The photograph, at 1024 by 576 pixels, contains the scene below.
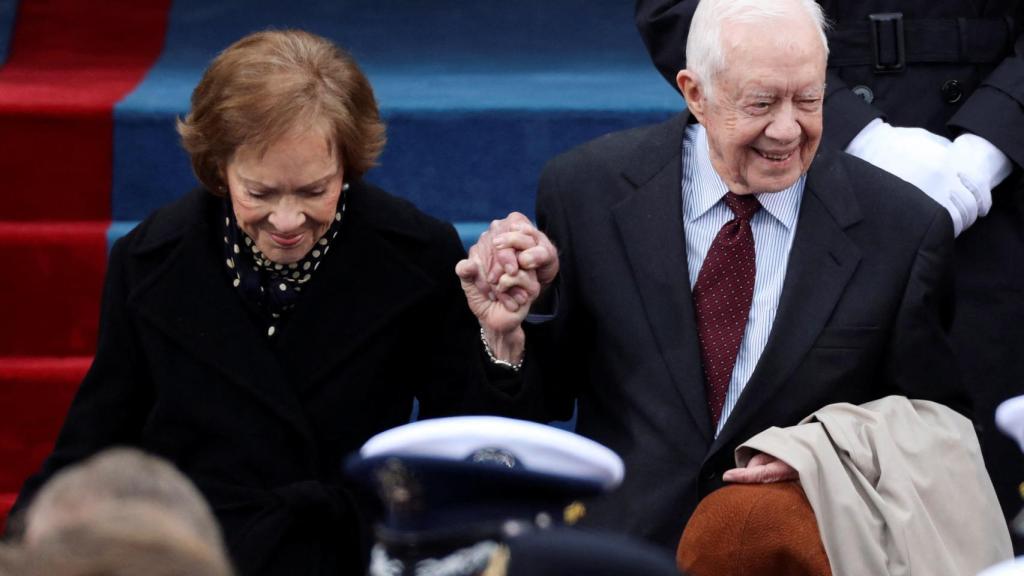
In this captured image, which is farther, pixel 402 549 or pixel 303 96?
pixel 303 96

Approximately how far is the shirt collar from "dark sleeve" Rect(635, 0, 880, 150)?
7.7 inches

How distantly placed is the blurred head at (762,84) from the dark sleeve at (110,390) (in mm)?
1078

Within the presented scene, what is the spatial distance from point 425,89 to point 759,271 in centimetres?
177

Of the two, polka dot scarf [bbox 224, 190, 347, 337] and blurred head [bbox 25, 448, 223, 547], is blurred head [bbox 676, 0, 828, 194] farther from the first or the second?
blurred head [bbox 25, 448, 223, 547]

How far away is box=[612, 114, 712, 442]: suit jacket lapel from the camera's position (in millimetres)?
2988

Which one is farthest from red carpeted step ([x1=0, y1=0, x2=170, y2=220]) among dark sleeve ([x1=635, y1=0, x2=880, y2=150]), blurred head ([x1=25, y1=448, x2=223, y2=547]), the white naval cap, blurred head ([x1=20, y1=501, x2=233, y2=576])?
blurred head ([x1=20, y1=501, x2=233, y2=576])

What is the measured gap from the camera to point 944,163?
3227mm

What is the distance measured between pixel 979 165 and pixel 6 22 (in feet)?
9.38

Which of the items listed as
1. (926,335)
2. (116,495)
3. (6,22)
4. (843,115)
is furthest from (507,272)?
(6,22)

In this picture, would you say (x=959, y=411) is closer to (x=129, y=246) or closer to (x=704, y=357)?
(x=704, y=357)

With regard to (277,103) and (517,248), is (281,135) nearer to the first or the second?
(277,103)

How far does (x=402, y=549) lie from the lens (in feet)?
6.48

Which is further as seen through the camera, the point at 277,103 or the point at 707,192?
the point at 707,192

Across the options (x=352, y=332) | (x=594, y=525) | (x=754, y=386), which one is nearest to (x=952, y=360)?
(x=754, y=386)
